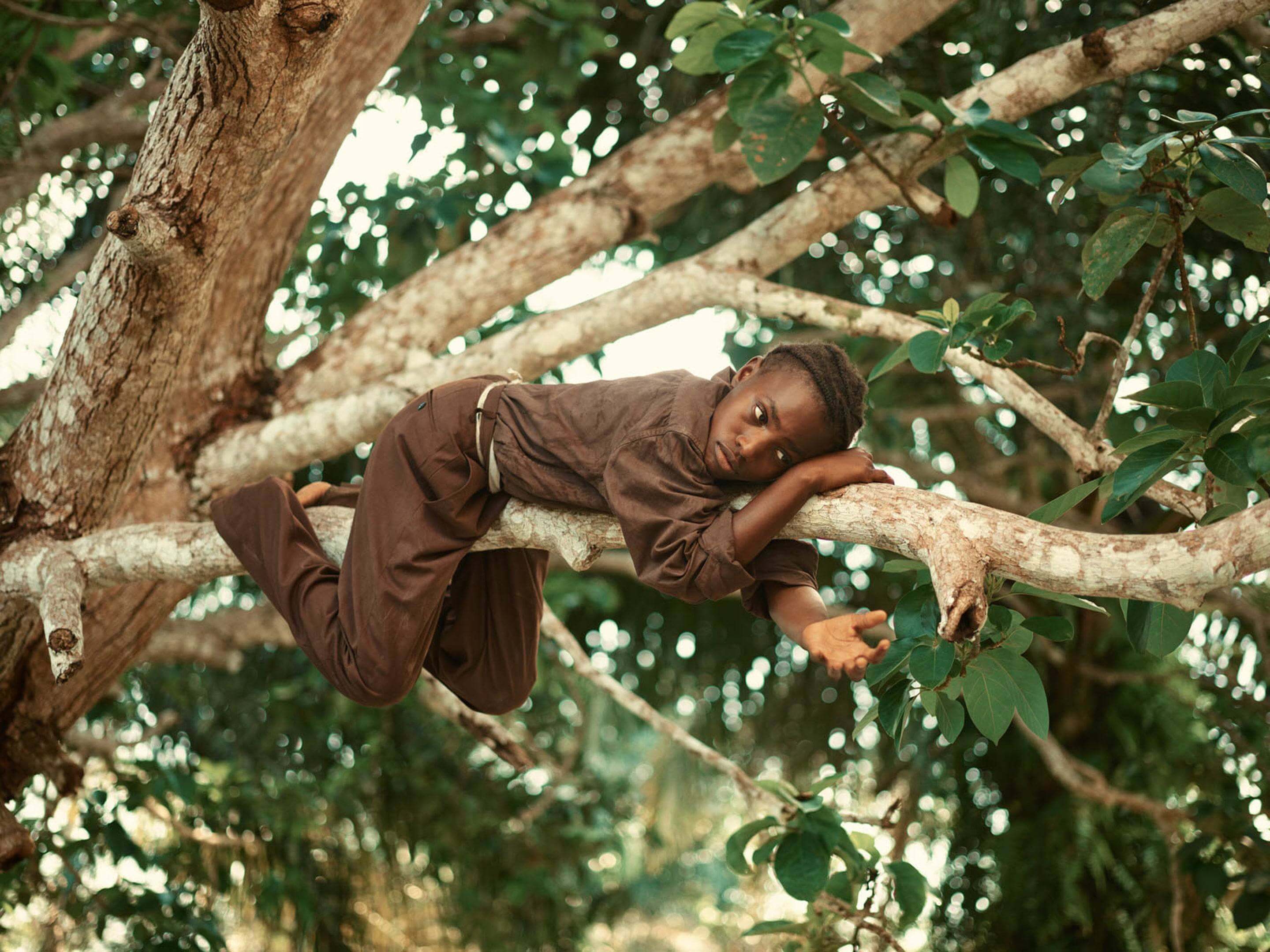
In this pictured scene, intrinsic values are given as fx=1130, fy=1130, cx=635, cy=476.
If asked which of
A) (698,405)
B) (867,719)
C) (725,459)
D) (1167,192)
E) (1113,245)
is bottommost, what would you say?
(867,719)

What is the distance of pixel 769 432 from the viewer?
1809 millimetres

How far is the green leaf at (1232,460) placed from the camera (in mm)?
1457

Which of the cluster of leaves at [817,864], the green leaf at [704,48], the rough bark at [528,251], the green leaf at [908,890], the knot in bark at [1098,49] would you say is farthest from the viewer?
the rough bark at [528,251]

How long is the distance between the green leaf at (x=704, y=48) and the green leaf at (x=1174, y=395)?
1033 mm

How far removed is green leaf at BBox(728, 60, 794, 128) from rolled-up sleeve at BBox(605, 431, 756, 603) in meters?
0.77

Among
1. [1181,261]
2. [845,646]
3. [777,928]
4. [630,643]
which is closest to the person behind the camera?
[845,646]

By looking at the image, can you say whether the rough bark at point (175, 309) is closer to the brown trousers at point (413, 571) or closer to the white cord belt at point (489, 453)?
the brown trousers at point (413, 571)

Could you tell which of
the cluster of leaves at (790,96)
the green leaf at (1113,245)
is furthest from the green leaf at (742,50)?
the green leaf at (1113,245)

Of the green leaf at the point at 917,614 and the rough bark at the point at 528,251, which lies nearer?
the green leaf at the point at 917,614

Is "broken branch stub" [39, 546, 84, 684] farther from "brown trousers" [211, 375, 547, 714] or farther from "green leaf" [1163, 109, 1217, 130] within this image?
"green leaf" [1163, 109, 1217, 130]

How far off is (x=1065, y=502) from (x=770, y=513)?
421mm

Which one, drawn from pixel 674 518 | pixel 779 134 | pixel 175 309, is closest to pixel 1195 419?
pixel 674 518

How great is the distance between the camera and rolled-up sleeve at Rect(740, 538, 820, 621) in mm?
1834

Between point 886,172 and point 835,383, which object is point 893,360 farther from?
point 886,172
